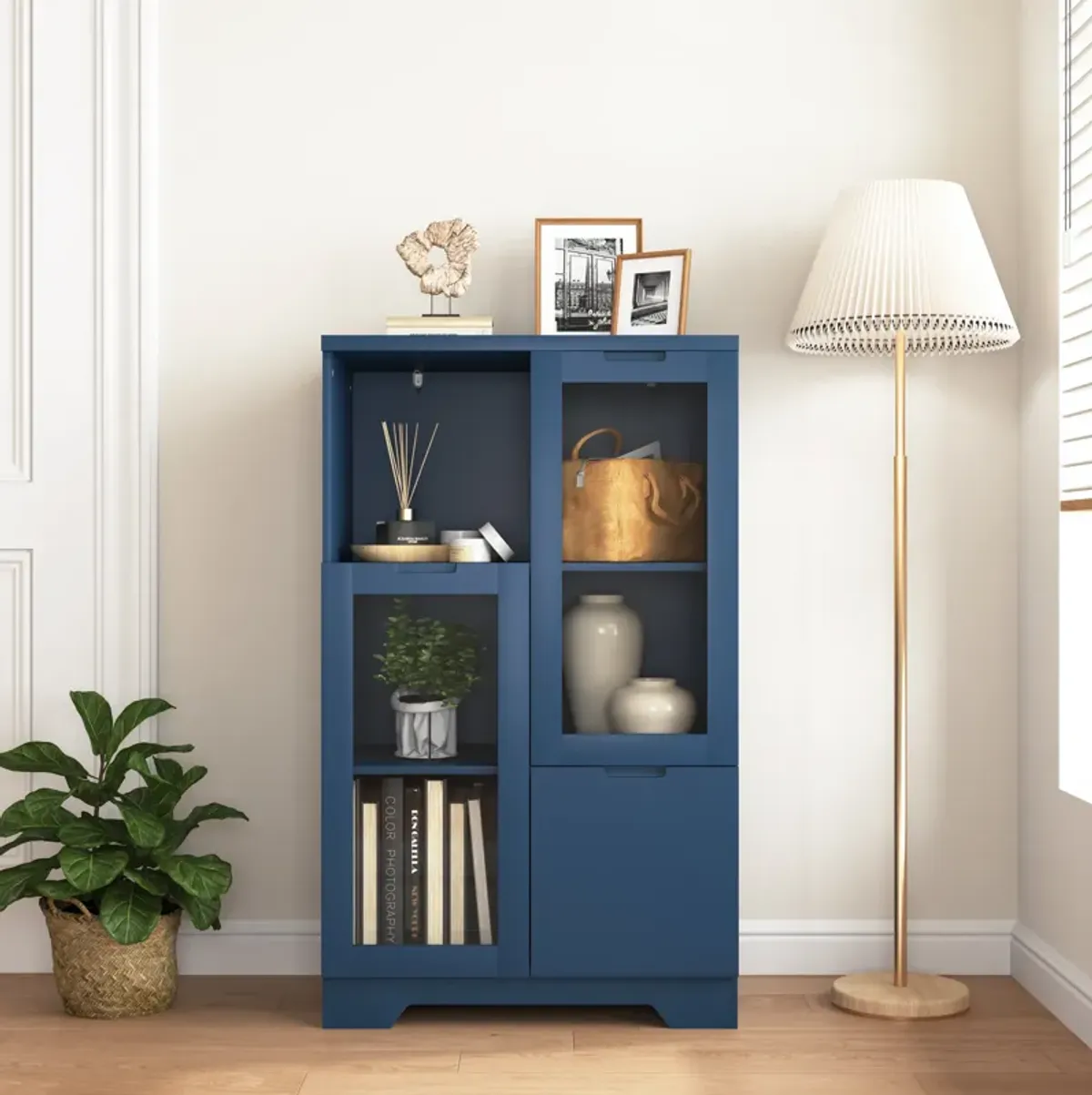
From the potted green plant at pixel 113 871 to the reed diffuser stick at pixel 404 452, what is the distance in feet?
2.25

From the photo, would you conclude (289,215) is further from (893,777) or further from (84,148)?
(893,777)

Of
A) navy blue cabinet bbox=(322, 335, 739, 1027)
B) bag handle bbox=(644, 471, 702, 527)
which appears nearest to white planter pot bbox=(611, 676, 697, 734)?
navy blue cabinet bbox=(322, 335, 739, 1027)

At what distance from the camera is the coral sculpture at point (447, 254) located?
2691 millimetres

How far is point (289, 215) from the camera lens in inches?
116

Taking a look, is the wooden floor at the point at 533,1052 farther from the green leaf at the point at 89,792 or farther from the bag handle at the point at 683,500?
the bag handle at the point at 683,500

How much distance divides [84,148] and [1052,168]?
81.1 inches

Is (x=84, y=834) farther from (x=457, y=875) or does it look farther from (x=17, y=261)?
(x=17, y=261)

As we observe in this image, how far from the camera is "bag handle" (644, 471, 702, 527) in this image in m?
2.61

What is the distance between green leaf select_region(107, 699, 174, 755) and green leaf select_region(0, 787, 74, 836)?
0.45ft

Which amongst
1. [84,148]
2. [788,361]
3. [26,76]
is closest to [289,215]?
[84,148]

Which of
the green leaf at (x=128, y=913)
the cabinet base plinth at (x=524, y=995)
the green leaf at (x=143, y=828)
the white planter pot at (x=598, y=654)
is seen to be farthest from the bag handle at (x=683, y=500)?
the green leaf at (x=128, y=913)

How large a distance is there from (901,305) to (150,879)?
6.03 ft

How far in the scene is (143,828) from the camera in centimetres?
252

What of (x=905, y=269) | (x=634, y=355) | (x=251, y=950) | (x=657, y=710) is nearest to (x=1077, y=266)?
(x=905, y=269)
